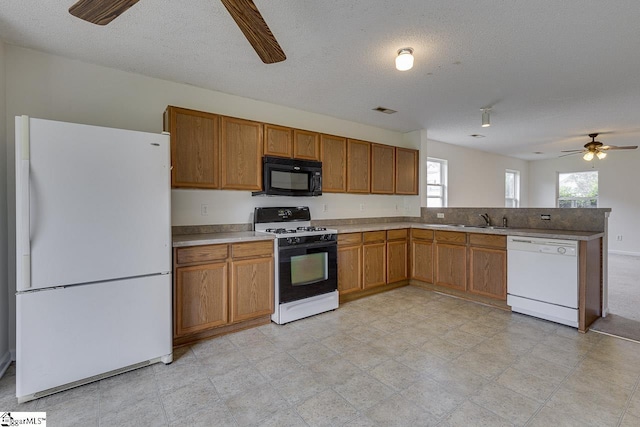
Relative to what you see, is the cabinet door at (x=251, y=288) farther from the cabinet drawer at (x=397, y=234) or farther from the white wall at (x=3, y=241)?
the cabinet drawer at (x=397, y=234)

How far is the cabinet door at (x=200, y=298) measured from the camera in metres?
2.59

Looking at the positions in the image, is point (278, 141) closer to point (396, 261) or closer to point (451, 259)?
point (396, 261)

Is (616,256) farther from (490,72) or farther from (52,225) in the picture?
(52,225)

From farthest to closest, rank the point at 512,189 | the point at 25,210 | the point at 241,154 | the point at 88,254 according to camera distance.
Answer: the point at 512,189 < the point at 241,154 < the point at 88,254 < the point at 25,210

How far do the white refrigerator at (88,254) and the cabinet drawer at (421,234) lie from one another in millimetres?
3293

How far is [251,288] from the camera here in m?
2.98

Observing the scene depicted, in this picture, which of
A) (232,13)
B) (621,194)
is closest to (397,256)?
(232,13)

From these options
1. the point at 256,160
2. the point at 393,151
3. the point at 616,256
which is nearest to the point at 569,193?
the point at 616,256

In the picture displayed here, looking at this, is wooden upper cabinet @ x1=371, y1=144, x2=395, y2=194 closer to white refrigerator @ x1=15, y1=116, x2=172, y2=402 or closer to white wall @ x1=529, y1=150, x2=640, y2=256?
white refrigerator @ x1=15, y1=116, x2=172, y2=402

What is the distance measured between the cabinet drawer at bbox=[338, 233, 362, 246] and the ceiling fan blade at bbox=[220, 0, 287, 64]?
90.5 inches

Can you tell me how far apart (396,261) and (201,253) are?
8.91 feet

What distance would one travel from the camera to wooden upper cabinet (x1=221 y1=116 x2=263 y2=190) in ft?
10.4

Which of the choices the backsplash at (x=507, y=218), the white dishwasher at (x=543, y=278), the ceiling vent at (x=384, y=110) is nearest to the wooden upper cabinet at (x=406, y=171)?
the backsplash at (x=507, y=218)

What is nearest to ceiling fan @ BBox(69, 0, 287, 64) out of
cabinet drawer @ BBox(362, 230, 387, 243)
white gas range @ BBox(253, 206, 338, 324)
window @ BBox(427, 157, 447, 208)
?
white gas range @ BBox(253, 206, 338, 324)
